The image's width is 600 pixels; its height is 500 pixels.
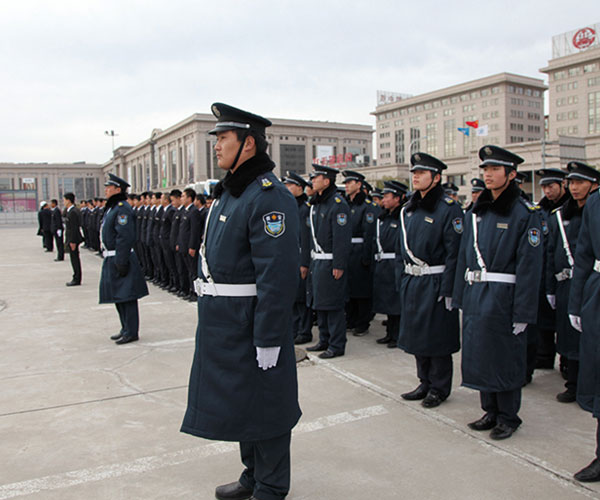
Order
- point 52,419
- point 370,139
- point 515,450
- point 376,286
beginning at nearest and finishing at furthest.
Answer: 1. point 515,450
2. point 52,419
3. point 376,286
4. point 370,139

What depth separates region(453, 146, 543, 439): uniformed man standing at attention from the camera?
3.95m

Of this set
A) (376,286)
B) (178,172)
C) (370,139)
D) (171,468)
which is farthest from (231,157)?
(370,139)

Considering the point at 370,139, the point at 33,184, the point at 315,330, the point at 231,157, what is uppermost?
the point at 370,139

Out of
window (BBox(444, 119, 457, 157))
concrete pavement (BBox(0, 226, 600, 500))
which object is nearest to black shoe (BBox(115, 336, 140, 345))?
concrete pavement (BBox(0, 226, 600, 500))

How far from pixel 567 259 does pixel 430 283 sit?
4.82ft

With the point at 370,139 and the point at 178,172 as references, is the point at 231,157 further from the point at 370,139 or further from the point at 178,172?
the point at 370,139

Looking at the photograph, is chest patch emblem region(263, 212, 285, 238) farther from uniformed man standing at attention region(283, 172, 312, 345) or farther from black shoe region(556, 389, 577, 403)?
uniformed man standing at attention region(283, 172, 312, 345)

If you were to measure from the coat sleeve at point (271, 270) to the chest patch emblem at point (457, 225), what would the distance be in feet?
7.81

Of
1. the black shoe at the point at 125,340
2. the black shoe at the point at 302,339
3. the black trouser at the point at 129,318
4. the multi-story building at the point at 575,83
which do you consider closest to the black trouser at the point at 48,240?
the black trouser at the point at 129,318

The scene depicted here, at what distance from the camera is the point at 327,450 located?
12.6 ft

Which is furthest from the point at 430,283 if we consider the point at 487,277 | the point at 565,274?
the point at 565,274

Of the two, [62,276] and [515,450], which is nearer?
[515,450]

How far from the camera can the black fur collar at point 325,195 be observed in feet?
21.7

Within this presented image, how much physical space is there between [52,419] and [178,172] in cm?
11142
